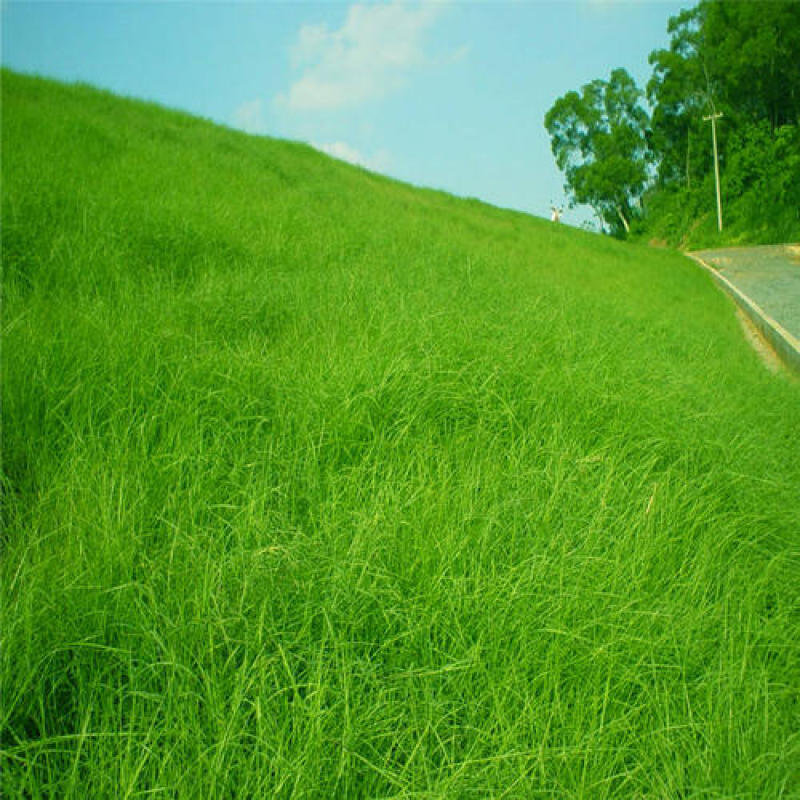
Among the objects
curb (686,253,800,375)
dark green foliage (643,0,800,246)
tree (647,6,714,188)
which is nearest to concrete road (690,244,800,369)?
curb (686,253,800,375)

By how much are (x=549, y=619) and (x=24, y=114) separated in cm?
697

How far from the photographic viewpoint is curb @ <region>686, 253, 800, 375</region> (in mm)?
5566

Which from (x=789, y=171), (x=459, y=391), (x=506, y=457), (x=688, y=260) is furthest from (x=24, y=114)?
(x=789, y=171)

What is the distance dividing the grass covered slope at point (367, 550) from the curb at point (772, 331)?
2.85 metres

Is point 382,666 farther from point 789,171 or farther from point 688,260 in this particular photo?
point 789,171

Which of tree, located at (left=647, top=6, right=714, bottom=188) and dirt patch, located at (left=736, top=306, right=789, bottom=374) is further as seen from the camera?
tree, located at (left=647, top=6, right=714, bottom=188)

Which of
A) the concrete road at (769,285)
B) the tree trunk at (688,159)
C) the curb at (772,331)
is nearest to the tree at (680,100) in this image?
the tree trunk at (688,159)

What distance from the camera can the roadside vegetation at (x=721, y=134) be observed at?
22.0m

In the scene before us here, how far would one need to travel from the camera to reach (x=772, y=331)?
6.64 metres

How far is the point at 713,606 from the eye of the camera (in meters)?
1.42

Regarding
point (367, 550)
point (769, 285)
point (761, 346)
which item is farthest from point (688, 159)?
point (367, 550)

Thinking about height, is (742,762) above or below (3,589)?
below

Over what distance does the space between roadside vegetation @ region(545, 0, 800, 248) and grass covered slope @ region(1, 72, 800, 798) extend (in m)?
21.2

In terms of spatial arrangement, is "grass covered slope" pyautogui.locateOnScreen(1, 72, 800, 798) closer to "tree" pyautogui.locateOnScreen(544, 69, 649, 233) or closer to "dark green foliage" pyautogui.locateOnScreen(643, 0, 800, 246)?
"dark green foliage" pyautogui.locateOnScreen(643, 0, 800, 246)
